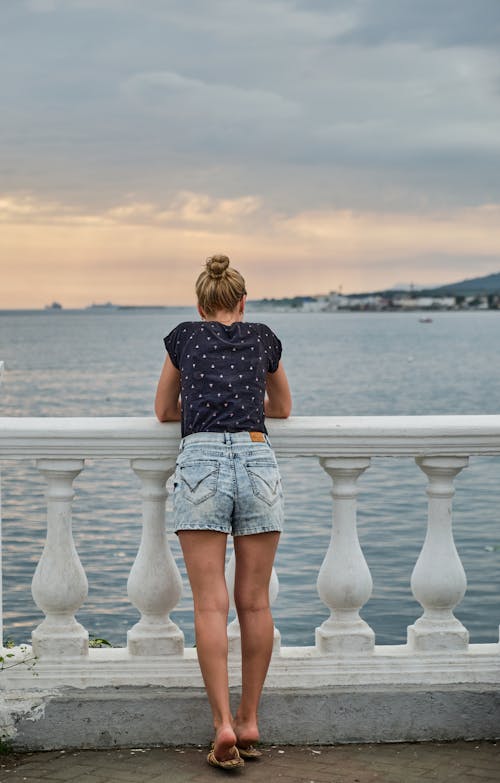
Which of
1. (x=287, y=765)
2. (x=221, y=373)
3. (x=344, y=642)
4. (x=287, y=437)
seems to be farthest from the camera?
(x=344, y=642)

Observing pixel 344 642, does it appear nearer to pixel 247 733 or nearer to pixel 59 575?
pixel 247 733

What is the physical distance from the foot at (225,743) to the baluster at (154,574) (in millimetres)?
486

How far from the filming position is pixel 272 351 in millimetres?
4578

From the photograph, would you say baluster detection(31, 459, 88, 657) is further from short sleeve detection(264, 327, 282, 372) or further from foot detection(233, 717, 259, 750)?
short sleeve detection(264, 327, 282, 372)

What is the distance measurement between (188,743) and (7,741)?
73 cm

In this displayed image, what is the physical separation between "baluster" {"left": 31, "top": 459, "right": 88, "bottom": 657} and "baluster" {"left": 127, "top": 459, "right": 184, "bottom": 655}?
23 centimetres

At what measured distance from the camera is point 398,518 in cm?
2503

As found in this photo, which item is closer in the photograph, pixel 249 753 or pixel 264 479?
pixel 264 479

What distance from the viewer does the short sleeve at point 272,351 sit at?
457 cm

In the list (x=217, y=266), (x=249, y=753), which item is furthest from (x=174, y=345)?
(x=249, y=753)

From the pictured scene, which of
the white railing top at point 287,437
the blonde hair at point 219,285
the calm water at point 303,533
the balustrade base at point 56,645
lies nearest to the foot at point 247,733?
the balustrade base at point 56,645

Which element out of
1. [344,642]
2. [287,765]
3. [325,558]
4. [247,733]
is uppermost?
[325,558]

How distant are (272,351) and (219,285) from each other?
0.33 m

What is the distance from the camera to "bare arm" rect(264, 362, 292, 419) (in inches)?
184
